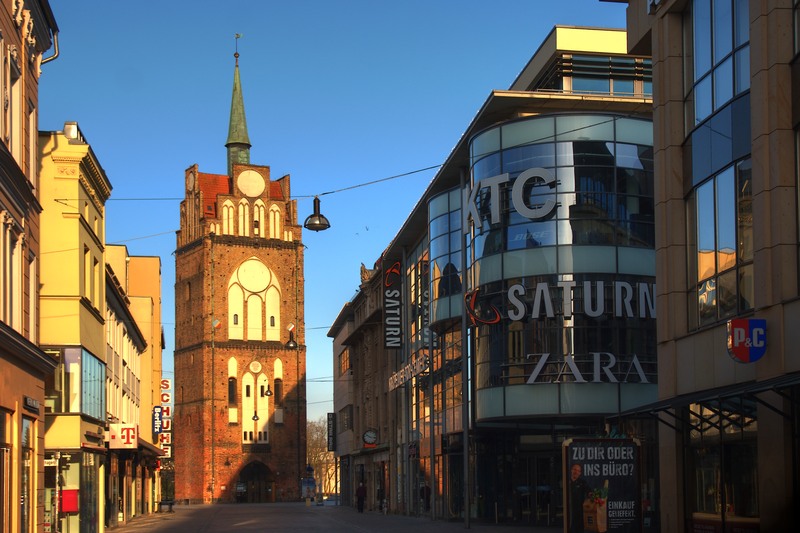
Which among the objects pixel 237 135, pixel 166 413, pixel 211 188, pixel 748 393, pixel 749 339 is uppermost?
pixel 237 135

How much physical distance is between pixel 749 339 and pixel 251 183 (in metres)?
91.3

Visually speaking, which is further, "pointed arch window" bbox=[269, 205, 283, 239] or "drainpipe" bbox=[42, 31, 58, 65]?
"pointed arch window" bbox=[269, 205, 283, 239]

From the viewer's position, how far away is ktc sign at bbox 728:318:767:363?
19.5 meters

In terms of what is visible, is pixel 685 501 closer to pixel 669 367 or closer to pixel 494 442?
pixel 669 367

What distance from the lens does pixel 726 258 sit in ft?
71.2

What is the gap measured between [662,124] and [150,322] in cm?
4521

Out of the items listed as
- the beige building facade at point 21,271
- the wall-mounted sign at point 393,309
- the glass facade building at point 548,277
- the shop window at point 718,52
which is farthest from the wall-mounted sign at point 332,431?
the shop window at point 718,52

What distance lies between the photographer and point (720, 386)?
2167 centimetres

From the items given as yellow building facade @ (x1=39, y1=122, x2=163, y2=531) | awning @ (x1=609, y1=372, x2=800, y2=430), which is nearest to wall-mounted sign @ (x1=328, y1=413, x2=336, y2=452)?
yellow building facade @ (x1=39, y1=122, x2=163, y2=531)

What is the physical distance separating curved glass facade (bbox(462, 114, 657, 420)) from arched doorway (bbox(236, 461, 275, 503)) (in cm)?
6893

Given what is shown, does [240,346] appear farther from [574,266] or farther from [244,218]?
[574,266]

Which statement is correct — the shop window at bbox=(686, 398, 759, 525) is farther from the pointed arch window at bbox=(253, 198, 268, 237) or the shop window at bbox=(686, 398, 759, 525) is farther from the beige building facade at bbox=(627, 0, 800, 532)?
the pointed arch window at bbox=(253, 198, 268, 237)

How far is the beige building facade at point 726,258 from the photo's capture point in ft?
63.3

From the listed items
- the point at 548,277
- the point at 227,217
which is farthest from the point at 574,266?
the point at 227,217
